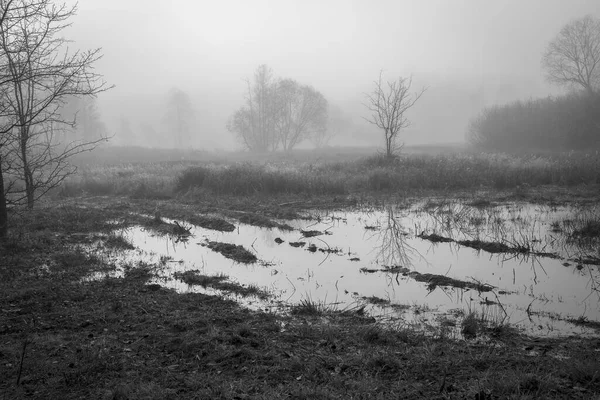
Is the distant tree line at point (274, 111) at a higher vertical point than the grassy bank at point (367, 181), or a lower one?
higher

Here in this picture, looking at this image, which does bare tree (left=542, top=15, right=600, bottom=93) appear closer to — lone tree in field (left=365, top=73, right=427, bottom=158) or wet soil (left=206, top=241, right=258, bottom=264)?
lone tree in field (left=365, top=73, right=427, bottom=158)

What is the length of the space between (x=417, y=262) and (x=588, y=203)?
24.6 ft

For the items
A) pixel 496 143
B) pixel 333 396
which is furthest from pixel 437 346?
pixel 496 143

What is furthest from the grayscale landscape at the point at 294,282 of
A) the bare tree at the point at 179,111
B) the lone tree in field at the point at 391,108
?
the bare tree at the point at 179,111

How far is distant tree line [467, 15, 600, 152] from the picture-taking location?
31.8m

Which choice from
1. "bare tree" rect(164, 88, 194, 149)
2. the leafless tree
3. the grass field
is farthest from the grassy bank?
"bare tree" rect(164, 88, 194, 149)

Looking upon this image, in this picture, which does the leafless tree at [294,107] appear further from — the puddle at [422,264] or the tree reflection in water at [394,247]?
the tree reflection in water at [394,247]

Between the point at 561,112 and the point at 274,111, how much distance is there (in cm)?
3093

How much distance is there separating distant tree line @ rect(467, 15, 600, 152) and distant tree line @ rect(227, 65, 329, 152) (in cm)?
2058

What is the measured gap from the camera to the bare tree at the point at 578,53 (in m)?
39.6

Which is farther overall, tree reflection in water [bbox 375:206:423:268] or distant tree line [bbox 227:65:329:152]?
distant tree line [bbox 227:65:329:152]

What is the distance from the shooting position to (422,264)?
7.57 m

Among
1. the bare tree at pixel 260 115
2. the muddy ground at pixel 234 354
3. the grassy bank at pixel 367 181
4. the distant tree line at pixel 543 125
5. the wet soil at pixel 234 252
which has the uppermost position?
the bare tree at pixel 260 115

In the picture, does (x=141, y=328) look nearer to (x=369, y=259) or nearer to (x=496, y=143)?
(x=369, y=259)
